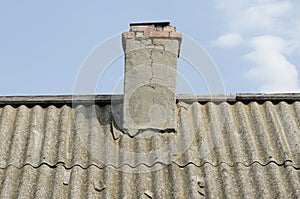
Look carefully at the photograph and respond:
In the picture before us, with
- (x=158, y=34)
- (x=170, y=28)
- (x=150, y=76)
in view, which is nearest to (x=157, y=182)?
(x=150, y=76)

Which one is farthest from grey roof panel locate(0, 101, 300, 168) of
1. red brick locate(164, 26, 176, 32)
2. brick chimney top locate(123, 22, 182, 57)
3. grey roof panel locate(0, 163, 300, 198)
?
red brick locate(164, 26, 176, 32)

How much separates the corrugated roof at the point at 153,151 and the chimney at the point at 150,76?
16cm

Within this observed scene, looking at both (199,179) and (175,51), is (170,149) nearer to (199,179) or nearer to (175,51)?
(199,179)

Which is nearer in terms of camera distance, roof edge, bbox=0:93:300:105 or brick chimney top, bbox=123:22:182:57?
brick chimney top, bbox=123:22:182:57

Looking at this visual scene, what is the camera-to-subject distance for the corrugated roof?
459cm

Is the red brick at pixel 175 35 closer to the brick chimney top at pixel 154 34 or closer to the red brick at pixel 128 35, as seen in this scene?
the brick chimney top at pixel 154 34

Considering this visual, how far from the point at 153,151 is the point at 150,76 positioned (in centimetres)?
91

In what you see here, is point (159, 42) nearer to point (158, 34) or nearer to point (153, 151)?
point (158, 34)

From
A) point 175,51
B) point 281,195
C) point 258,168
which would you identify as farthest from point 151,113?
point 281,195

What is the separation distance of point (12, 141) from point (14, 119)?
54 cm

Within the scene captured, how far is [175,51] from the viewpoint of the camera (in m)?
5.80

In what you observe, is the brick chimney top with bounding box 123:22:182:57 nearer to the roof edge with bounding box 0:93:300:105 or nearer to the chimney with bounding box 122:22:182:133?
the chimney with bounding box 122:22:182:133

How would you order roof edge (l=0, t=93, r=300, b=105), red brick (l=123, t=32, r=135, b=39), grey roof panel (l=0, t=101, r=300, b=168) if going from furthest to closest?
roof edge (l=0, t=93, r=300, b=105), red brick (l=123, t=32, r=135, b=39), grey roof panel (l=0, t=101, r=300, b=168)

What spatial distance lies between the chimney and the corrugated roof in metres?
0.16
